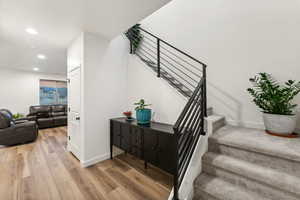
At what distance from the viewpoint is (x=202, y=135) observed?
1679 millimetres

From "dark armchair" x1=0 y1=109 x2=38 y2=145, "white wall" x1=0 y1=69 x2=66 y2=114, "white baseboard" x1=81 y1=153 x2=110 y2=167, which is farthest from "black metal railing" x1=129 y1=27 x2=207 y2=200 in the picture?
"white wall" x1=0 y1=69 x2=66 y2=114

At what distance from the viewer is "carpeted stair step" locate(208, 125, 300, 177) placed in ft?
3.79

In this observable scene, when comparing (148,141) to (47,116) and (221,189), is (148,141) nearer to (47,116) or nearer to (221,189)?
(221,189)

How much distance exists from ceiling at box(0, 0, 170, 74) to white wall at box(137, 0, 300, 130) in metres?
1.31

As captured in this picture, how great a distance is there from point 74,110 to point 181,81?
2.59 meters

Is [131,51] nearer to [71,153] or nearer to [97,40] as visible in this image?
[97,40]

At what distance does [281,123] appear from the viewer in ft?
5.34

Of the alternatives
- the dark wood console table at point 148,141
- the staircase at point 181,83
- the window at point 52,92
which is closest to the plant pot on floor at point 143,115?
the dark wood console table at point 148,141

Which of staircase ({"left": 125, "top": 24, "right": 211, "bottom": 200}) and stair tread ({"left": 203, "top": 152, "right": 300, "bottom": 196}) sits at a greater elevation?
staircase ({"left": 125, "top": 24, "right": 211, "bottom": 200})

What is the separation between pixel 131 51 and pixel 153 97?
4.69 feet

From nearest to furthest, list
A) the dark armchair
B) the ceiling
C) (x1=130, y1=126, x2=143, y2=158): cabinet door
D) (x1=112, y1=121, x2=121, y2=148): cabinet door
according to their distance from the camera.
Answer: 1. the ceiling
2. (x1=130, y1=126, x2=143, y2=158): cabinet door
3. (x1=112, y1=121, x2=121, y2=148): cabinet door
4. the dark armchair

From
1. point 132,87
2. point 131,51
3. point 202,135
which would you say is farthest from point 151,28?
point 202,135

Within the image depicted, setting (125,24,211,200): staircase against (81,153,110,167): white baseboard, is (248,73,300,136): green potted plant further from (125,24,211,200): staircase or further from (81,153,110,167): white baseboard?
(81,153,110,167): white baseboard

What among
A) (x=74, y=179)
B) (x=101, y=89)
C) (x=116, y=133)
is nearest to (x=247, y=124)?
(x=116, y=133)
